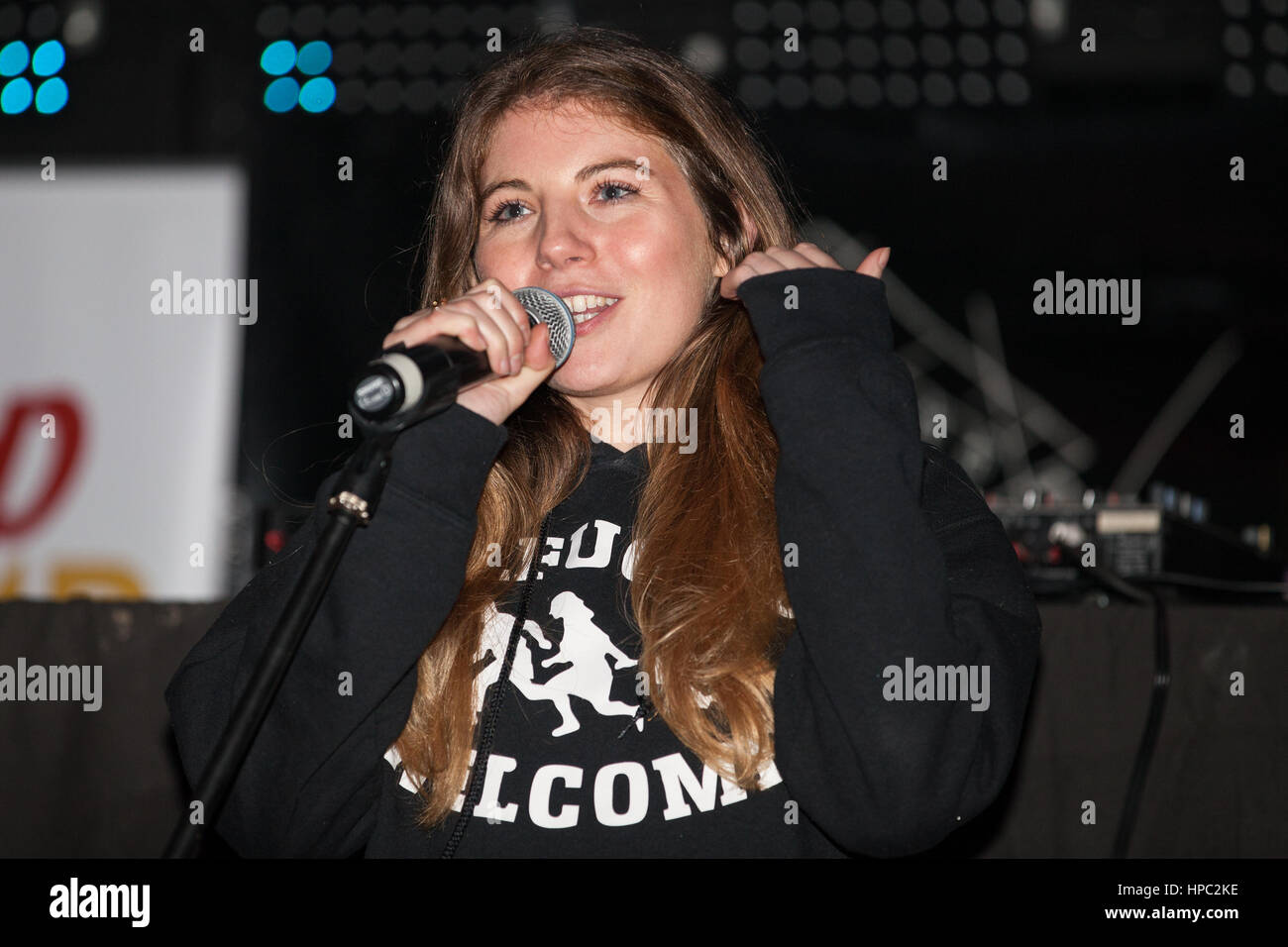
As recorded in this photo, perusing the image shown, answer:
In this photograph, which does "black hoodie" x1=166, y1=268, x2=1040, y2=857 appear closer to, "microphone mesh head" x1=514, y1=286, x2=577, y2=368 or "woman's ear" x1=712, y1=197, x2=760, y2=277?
"microphone mesh head" x1=514, y1=286, x2=577, y2=368

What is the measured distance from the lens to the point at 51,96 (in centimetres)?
297

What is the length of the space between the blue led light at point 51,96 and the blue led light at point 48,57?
26 mm

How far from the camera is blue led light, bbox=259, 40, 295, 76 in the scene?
2.95 meters

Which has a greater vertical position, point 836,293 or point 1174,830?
point 836,293

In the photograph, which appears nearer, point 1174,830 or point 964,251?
point 1174,830

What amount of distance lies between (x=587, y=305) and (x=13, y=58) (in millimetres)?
2479

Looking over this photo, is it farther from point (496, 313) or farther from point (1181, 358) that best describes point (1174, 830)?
point (1181, 358)

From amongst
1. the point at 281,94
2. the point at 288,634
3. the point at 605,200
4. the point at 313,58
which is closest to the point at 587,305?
the point at 605,200

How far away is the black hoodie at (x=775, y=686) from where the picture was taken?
0.92 metres

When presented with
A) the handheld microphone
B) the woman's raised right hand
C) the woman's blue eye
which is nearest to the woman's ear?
the woman's blue eye

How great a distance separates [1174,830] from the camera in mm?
1408

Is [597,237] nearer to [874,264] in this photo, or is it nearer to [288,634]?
[874,264]
